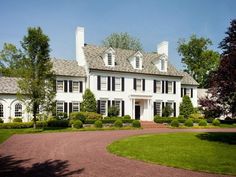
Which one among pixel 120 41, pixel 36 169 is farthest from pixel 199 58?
pixel 36 169

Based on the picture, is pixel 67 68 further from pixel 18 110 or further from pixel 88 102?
pixel 18 110

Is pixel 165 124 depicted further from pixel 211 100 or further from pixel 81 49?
pixel 211 100

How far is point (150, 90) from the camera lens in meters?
39.2

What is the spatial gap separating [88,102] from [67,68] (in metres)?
6.04

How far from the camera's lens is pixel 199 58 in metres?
61.0

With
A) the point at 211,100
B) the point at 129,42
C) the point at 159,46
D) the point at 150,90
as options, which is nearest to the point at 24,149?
the point at 211,100

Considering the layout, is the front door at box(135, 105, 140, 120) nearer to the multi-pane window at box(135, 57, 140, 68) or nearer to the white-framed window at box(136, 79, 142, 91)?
the white-framed window at box(136, 79, 142, 91)

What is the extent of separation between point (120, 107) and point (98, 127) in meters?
8.01

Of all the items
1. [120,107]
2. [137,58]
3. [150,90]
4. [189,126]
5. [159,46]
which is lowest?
[189,126]

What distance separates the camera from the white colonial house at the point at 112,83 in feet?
114

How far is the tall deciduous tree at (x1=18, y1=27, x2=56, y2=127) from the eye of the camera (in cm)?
2506

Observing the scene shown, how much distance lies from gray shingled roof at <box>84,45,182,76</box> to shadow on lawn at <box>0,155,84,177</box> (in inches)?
963

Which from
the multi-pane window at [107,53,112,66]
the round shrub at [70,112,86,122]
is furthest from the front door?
the round shrub at [70,112,86,122]

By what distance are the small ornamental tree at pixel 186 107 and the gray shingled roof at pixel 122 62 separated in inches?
162
